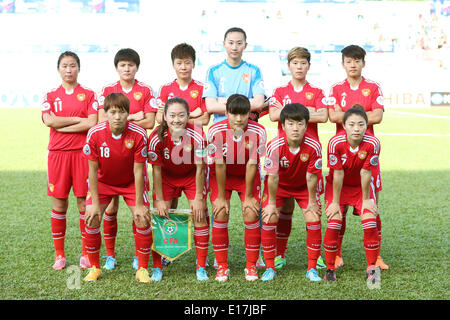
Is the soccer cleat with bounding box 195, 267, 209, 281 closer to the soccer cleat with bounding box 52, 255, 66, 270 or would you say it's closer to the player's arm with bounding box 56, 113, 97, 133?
the soccer cleat with bounding box 52, 255, 66, 270

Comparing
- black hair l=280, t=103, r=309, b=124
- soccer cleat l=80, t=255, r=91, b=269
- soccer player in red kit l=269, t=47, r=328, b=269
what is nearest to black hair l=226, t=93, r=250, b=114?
black hair l=280, t=103, r=309, b=124

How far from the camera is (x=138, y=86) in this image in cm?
470

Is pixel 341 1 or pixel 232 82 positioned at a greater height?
pixel 341 1

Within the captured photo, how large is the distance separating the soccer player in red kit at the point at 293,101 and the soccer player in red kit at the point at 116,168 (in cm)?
112

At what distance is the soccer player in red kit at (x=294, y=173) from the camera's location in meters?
4.14

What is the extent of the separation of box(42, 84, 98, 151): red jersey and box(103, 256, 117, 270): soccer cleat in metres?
0.97

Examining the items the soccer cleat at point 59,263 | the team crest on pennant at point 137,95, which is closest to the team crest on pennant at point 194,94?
the team crest on pennant at point 137,95

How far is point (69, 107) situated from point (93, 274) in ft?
4.68

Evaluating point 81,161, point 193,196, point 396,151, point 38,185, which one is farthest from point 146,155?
point 396,151

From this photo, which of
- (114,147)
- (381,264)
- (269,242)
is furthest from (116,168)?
(381,264)

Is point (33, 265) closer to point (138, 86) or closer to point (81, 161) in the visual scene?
point (81, 161)

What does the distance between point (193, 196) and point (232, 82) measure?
105 centimetres
